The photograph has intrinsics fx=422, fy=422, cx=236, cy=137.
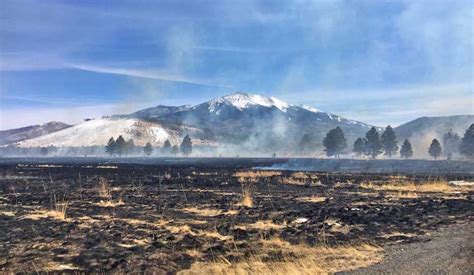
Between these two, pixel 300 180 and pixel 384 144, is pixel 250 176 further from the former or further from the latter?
pixel 384 144

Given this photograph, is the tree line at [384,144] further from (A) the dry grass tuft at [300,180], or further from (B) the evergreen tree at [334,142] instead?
(A) the dry grass tuft at [300,180]

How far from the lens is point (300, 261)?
1122 cm

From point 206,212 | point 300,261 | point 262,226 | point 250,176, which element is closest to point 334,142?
point 250,176

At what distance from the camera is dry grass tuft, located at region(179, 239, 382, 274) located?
10547 mm

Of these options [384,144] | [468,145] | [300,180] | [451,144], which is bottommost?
[300,180]

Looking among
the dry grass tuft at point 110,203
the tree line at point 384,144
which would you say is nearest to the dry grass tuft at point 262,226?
the dry grass tuft at point 110,203

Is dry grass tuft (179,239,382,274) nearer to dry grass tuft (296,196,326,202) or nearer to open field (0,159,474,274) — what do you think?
Result: open field (0,159,474,274)

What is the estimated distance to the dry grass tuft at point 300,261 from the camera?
10.5 metres

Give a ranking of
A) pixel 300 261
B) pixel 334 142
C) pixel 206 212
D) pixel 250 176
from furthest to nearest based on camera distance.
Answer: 1. pixel 334 142
2. pixel 250 176
3. pixel 206 212
4. pixel 300 261

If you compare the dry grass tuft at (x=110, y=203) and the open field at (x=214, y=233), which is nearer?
the open field at (x=214, y=233)

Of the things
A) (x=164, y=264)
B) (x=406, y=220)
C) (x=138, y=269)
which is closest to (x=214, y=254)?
(x=164, y=264)

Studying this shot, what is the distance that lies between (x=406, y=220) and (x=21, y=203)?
21.0 meters

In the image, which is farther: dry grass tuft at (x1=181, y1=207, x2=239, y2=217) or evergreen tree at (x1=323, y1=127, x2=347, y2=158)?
evergreen tree at (x1=323, y1=127, x2=347, y2=158)

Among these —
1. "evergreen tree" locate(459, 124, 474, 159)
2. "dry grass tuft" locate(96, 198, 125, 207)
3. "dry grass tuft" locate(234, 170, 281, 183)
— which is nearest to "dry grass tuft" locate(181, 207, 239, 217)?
"dry grass tuft" locate(96, 198, 125, 207)
